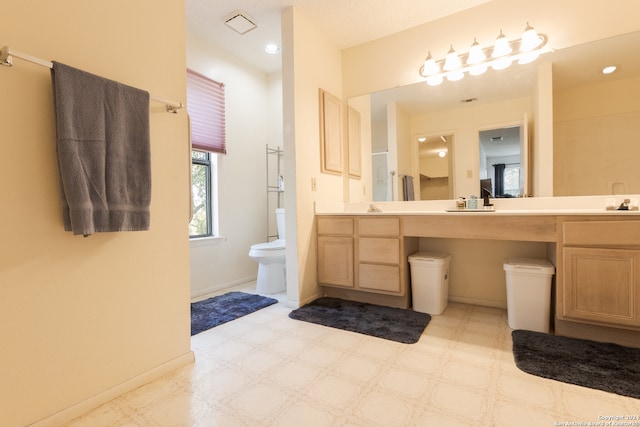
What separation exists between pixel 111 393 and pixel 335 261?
5.80 feet

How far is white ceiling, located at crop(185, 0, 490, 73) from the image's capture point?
2.51m

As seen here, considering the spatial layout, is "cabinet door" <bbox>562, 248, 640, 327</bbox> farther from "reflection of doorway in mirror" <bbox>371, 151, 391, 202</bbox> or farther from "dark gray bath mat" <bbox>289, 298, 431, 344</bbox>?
"reflection of doorway in mirror" <bbox>371, 151, 391, 202</bbox>

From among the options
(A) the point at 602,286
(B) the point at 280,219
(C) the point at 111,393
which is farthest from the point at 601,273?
(B) the point at 280,219

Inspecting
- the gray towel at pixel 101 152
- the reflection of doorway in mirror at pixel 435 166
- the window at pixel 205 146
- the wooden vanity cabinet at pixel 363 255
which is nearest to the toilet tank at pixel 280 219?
the window at pixel 205 146

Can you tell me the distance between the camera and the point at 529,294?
6.76 ft

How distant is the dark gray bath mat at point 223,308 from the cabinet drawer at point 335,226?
0.79 meters

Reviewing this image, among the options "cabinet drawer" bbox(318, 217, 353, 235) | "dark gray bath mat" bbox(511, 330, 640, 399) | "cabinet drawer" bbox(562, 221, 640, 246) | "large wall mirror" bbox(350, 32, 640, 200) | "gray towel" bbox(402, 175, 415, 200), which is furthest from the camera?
"gray towel" bbox(402, 175, 415, 200)

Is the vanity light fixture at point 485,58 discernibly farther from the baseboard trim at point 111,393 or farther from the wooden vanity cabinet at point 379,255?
the baseboard trim at point 111,393

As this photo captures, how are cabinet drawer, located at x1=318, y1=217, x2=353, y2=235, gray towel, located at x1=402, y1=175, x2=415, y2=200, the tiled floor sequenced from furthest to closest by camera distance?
1. gray towel, located at x1=402, y1=175, x2=415, y2=200
2. cabinet drawer, located at x1=318, y1=217, x2=353, y2=235
3. the tiled floor

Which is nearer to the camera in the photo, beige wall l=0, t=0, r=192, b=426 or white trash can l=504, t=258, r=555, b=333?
beige wall l=0, t=0, r=192, b=426

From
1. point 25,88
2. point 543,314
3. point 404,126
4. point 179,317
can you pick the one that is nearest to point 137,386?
point 179,317

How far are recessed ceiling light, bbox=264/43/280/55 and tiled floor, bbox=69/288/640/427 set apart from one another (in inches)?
111

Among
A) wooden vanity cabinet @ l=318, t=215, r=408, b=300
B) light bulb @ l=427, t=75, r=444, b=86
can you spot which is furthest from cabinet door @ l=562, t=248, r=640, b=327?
light bulb @ l=427, t=75, r=444, b=86

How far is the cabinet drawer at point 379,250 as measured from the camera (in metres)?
2.46
